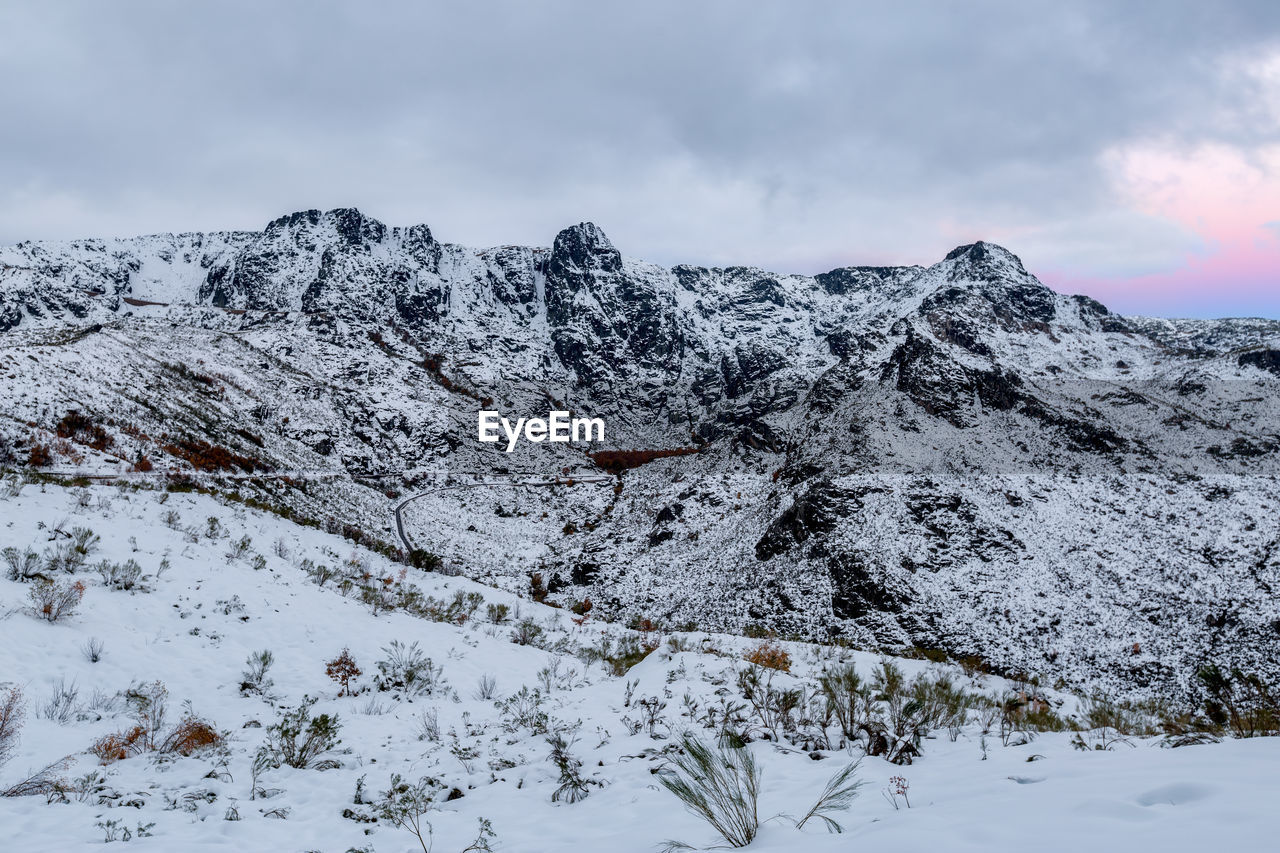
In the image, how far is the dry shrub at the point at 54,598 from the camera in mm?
7473

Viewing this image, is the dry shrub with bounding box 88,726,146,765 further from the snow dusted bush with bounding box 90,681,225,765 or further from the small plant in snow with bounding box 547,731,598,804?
the small plant in snow with bounding box 547,731,598,804

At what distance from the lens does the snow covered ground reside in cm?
295

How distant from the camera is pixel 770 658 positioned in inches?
450

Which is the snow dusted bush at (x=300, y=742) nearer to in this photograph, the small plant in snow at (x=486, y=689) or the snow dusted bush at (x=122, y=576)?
the small plant in snow at (x=486, y=689)

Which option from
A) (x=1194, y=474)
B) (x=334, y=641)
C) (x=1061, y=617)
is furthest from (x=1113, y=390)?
(x=334, y=641)

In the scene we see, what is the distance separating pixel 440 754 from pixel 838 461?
31.7 meters

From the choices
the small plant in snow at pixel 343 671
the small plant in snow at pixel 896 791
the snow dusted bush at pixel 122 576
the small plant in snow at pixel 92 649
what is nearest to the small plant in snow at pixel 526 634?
the small plant in snow at pixel 343 671

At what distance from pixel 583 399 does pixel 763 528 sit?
69.8 meters

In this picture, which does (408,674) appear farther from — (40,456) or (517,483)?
(517,483)

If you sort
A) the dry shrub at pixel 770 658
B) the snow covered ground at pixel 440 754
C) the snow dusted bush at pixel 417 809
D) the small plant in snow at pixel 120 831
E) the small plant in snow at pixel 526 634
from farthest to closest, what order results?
the small plant in snow at pixel 526 634, the dry shrub at pixel 770 658, the snow dusted bush at pixel 417 809, the small plant in snow at pixel 120 831, the snow covered ground at pixel 440 754

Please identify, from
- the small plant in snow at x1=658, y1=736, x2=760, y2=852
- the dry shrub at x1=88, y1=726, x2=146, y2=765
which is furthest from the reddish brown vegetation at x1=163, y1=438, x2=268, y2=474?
the small plant in snow at x1=658, y1=736, x2=760, y2=852

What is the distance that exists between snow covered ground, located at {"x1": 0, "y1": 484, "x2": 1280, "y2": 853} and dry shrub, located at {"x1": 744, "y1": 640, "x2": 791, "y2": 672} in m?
0.39

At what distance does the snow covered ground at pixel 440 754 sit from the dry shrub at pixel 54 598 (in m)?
0.17

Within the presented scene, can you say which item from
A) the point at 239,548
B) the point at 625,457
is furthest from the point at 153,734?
the point at 625,457
